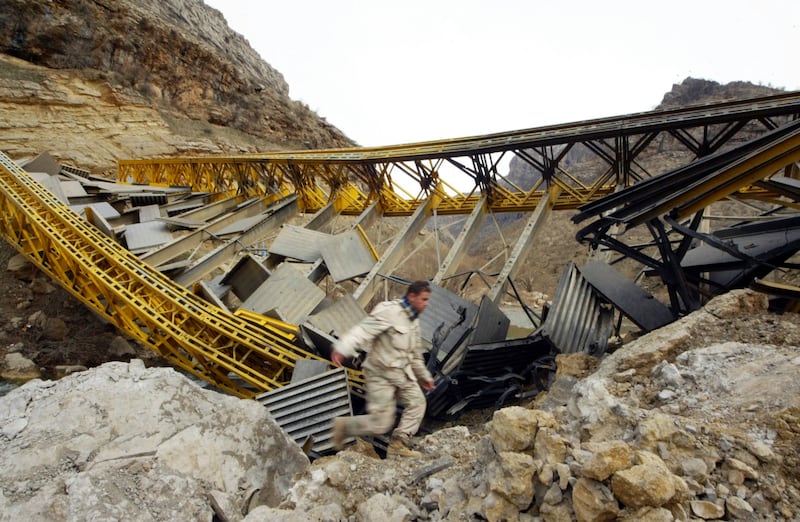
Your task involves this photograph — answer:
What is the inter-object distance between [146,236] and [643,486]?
9580 mm

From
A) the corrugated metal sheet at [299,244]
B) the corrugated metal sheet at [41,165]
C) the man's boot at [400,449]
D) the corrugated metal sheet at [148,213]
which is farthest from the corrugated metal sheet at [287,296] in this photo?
the corrugated metal sheet at [41,165]

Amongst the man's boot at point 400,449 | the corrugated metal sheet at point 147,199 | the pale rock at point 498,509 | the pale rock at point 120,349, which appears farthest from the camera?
the corrugated metal sheet at point 147,199

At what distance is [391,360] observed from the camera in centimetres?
330

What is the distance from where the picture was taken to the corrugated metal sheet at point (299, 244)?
8.16 meters

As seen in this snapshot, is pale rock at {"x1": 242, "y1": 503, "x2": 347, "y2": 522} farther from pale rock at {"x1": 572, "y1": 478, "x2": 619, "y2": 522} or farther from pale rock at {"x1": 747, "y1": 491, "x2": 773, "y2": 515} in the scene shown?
pale rock at {"x1": 747, "y1": 491, "x2": 773, "y2": 515}

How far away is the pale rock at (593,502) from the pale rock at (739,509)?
44cm

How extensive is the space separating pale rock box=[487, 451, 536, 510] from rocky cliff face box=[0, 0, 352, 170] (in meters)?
19.7

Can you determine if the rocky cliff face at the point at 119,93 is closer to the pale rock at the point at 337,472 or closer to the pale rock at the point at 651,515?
the pale rock at the point at 337,472

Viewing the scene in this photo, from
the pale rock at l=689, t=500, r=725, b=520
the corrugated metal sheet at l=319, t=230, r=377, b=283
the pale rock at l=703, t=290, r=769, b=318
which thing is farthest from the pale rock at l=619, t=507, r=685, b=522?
the corrugated metal sheet at l=319, t=230, r=377, b=283

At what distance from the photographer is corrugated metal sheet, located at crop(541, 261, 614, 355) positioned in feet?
15.2

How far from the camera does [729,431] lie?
192 centimetres

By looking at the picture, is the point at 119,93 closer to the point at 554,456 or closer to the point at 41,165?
the point at 41,165

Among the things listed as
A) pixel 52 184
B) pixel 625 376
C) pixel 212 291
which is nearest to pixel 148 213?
pixel 52 184

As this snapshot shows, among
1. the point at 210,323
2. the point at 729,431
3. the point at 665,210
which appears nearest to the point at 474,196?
the point at 665,210
